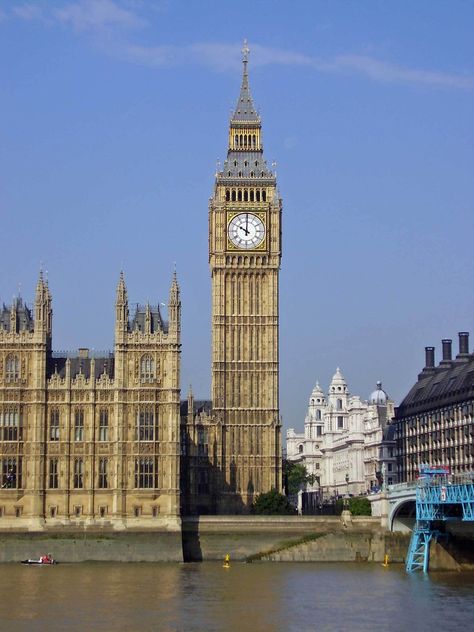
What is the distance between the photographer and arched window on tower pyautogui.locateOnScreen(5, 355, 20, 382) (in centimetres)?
13325

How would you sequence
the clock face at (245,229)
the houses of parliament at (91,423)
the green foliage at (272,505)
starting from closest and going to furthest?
the houses of parliament at (91,423)
the green foliage at (272,505)
the clock face at (245,229)

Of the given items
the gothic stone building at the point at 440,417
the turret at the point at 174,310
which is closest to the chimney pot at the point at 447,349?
the gothic stone building at the point at 440,417

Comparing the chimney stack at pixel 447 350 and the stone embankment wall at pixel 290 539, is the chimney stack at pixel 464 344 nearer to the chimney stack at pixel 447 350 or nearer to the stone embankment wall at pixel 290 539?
the chimney stack at pixel 447 350

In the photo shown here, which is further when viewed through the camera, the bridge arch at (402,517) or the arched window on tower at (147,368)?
the arched window on tower at (147,368)

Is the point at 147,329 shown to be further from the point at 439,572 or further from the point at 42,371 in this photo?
the point at 439,572

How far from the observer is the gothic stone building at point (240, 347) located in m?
153

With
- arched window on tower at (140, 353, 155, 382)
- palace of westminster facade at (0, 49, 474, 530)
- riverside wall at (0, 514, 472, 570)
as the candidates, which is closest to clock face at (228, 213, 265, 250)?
palace of westminster facade at (0, 49, 474, 530)

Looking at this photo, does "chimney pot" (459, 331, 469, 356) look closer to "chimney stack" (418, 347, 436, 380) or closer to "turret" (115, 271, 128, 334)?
"chimney stack" (418, 347, 436, 380)

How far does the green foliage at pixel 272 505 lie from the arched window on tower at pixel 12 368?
27.1 m

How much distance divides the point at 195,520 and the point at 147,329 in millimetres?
17134

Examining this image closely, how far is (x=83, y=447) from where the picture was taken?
132875 millimetres

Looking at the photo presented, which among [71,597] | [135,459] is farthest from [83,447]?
[71,597]

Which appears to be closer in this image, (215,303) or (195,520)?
(195,520)

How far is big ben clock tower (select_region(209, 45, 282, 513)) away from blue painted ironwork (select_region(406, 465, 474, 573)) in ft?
106
